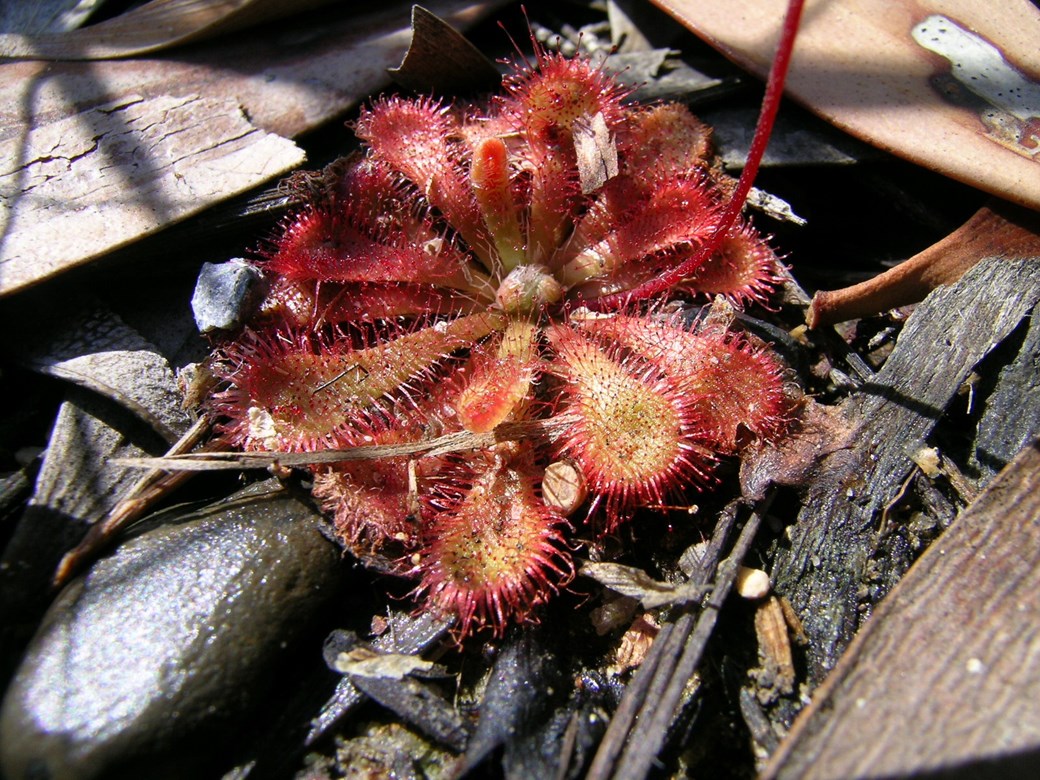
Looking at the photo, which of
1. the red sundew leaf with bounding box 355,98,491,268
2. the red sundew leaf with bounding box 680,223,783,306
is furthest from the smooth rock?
the red sundew leaf with bounding box 680,223,783,306

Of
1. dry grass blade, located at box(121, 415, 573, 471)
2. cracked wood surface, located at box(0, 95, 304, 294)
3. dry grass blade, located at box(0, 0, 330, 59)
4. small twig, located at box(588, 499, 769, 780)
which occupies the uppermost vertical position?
dry grass blade, located at box(0, 0, 330, 59)

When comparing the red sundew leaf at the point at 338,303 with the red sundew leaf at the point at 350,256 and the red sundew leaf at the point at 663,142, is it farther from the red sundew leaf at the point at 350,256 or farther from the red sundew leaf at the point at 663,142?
the red sundew leaf at the point at 663,142

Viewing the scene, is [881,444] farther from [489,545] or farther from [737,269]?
[489,545]

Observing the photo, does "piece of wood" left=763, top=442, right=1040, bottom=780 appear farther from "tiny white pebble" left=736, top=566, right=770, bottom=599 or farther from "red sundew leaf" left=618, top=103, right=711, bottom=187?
"red sundew leaf" left=618, top=103, right=711, bottom=187

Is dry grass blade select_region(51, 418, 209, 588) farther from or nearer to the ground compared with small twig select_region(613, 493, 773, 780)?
farther from the ground

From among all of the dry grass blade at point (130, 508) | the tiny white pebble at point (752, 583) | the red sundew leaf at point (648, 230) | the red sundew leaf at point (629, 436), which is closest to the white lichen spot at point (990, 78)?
the red sundew leaf at point (648, 230)

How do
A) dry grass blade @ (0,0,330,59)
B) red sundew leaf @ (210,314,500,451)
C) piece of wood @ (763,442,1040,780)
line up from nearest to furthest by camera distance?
piece of wood @ (763,442,1040,780), red sundew leaf @ (210,314,500,451), dry grass blade @ (0,0,330,59)
